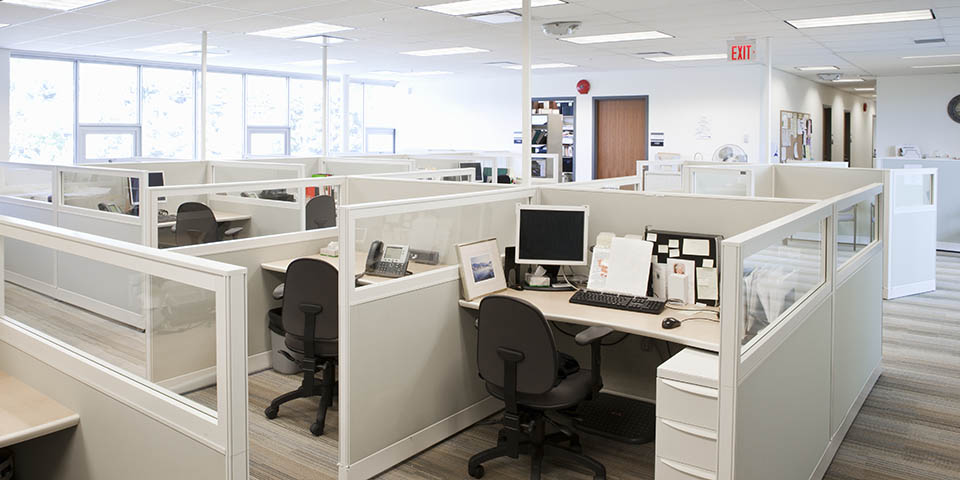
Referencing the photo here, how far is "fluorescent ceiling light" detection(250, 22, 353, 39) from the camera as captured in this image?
262 inches

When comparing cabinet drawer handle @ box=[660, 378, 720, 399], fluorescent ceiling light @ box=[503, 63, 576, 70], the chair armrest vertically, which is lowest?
cabinet drawer handle @ box=[660, 378, 720, 399]

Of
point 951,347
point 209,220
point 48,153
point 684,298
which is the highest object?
point 48,153

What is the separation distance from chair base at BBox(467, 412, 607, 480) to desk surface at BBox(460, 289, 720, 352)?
1.37ft

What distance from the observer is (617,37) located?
7.17 metres

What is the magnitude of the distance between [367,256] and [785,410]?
172cm

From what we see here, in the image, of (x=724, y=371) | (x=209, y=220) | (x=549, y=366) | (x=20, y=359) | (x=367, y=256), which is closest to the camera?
(x=724, y=371)

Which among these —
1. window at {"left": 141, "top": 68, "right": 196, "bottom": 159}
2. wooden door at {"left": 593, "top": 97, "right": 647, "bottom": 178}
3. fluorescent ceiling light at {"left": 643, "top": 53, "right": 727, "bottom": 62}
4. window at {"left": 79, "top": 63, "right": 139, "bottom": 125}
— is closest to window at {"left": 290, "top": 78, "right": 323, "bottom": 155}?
window at {"left": 141, "top": 68, "right": 196, "bottom": 159}

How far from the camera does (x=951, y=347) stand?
474 centimetres

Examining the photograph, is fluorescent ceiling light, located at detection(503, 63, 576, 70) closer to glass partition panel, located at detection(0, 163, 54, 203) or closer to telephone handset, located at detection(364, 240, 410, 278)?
glass partition panel, located at detection(0, 163, 54, 203)

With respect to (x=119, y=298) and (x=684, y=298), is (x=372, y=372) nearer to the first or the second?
(x=119, y=298)

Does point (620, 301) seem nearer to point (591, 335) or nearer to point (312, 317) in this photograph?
point (591, 335)

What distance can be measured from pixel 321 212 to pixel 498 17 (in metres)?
2.13

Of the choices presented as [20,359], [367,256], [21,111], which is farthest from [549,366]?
[21,111]

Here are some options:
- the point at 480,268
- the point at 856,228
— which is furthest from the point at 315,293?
the point at 856,228
